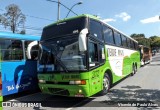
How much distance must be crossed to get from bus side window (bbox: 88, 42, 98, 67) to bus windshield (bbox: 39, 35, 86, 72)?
0.40 m

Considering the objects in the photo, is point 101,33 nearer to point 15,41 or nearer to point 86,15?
point 86,15

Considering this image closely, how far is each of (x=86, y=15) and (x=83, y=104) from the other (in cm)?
333

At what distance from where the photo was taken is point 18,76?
32.8 feet

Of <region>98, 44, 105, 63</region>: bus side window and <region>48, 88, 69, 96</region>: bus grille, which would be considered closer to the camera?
<region>48, 88, 69, 96</region>: bus grille

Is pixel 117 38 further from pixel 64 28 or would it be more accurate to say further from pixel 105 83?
pixel 64 28

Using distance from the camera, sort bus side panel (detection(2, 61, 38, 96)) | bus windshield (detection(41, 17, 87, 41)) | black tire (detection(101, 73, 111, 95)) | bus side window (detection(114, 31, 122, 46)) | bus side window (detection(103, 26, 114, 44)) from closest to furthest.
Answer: bus windshield (detection(41, 17, 87, 41))
bus side panel (detection(2, 61, 38, 96))
black tire (detection(101, 73, 111, 95))
bus side window (detection(103, 26, 114, 44))
bus side window (detection(114, 31, 122, 46))

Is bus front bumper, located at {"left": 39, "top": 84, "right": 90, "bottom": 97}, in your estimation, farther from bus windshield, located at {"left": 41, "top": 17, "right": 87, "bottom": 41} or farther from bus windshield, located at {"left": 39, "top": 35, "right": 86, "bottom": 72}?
bus windshield, located at {"left": 41, "top": 17, "right": 87, "bottom": 41}

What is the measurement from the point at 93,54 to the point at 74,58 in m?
0.89

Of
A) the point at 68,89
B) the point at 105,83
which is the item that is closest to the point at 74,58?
the point at 68,89

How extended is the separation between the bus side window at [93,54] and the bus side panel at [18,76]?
3.20 meters

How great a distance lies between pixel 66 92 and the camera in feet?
28.1

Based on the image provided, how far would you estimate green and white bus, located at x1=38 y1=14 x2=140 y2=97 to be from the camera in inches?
326

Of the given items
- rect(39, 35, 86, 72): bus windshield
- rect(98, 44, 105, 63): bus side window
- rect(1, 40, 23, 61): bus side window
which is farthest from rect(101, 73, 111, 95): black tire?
rect(1, 40, 23, 61): bus side window

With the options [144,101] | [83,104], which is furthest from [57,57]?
[144,101]
